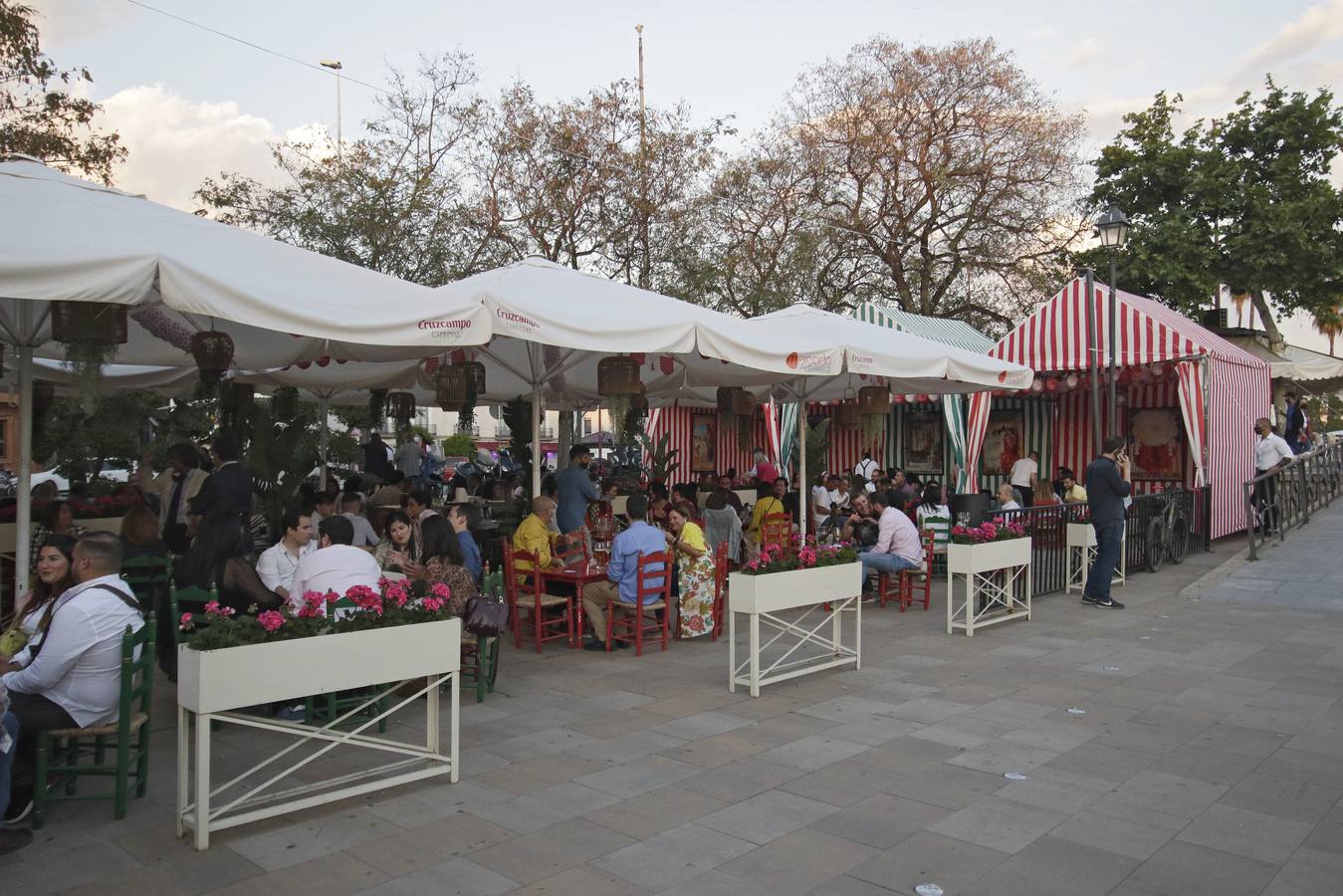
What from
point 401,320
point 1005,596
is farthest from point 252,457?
point 1005,596

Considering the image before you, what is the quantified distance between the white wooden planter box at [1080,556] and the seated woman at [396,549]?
7.02m

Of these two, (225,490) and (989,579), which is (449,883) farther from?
(989,579)

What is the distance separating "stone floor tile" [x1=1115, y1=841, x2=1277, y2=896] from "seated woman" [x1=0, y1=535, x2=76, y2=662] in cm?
452

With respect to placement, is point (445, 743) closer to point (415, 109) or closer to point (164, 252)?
point (164, 252)

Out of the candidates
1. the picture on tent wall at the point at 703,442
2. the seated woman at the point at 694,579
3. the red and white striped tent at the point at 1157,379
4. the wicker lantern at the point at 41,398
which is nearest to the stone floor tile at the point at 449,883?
the seated woman at the point at 694,579

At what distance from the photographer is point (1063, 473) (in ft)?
45.7

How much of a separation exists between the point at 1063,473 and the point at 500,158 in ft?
38.3

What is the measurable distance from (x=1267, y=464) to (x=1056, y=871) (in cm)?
1277

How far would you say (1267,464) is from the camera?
1396 cm

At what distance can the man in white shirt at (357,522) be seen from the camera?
25.2ft

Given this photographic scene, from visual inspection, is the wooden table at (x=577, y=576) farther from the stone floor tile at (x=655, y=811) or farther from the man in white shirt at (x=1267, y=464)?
the man in white shirt at (x=1267, y=464)

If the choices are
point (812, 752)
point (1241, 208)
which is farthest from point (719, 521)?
point (1241, 208)

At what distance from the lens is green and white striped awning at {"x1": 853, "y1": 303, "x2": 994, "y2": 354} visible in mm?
15852

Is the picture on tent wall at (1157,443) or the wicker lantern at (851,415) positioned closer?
the wicker lantern at (851,415)
